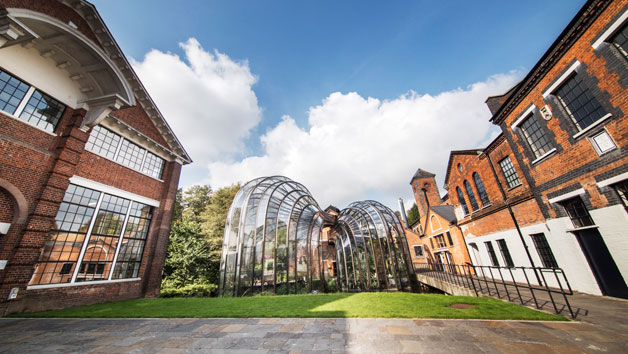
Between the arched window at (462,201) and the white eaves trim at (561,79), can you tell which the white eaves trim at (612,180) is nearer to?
the white eaves trim at (561,79)

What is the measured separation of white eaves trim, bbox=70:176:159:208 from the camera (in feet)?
29.0

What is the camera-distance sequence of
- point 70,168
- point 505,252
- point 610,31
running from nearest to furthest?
point 610,31, point 70,168, point 505,252

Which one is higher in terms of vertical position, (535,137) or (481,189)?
(535,137)

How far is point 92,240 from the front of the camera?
9.17m

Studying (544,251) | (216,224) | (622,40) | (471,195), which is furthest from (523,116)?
(216,224)

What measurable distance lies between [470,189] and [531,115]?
7.31m

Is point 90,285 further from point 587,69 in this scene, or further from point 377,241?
point 587,69

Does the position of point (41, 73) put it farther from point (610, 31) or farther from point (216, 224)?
point (610, 31)

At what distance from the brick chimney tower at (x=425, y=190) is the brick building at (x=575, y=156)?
19948 millimetres

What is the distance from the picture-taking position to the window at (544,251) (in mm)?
8852

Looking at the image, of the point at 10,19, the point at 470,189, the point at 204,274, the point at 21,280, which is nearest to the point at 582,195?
the point at 470,189

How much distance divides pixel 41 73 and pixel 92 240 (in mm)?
6996

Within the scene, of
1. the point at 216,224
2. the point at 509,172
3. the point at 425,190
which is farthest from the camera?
the point at 425,190

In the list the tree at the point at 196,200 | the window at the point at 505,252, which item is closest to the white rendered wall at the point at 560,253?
the window at the point at 505,252
